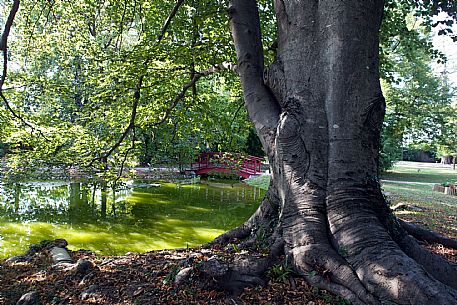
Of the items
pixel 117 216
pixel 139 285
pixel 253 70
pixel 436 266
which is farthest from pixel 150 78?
pixel 117 216

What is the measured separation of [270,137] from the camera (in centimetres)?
311

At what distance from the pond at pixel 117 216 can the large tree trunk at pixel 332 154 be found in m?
4.11

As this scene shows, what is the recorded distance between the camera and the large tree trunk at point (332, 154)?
248cm

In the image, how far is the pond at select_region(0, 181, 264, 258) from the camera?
7.83 metres

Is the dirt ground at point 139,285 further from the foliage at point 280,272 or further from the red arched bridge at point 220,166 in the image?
the red arched bridge at point 220,166

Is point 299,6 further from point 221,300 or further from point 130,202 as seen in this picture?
point 130,202

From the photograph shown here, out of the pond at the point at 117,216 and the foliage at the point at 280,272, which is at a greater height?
the foliage at the point at 280,272

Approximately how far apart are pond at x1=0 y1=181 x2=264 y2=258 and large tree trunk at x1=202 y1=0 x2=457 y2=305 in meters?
4.11

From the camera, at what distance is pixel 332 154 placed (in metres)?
2.72

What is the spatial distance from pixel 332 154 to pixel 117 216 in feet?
29.5

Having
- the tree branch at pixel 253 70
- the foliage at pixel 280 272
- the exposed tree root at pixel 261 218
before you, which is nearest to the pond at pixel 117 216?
the exposed tree root at pixel 261 218

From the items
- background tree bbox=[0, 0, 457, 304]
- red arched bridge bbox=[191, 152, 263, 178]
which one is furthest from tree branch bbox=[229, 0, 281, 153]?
red arched bridge bbox=[191, 152, 263, 178]

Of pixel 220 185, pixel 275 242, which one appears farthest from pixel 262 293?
pixel 220 185

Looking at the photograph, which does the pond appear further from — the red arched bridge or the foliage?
the foliage
